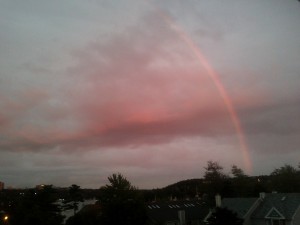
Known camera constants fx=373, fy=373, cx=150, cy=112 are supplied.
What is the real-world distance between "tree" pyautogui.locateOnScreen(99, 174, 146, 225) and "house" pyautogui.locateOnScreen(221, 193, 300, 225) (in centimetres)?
1198

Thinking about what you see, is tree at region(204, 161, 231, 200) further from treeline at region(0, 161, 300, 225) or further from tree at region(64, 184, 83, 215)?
tree at region(64, 184, 83, 215)

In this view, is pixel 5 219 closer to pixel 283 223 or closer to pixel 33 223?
pixel 33 223

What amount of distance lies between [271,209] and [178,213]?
14.8 m

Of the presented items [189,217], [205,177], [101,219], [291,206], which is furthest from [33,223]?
[205,177]

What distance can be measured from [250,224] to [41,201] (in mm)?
24465

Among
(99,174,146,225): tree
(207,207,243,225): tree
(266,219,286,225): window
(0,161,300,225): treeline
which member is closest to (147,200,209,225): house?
(0,161,300,225): treeline

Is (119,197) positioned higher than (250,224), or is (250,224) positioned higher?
(119,197)

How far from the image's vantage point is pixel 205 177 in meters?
79.2

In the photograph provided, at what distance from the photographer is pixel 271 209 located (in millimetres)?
37562

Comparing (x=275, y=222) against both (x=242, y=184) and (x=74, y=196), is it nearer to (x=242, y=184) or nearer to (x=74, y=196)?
(x=242, y=184)

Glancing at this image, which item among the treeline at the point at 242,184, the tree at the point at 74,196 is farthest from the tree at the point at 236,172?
the tree at the point at 74,196

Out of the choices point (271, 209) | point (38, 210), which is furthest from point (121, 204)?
point (271, 209)

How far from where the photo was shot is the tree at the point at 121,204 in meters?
32.0

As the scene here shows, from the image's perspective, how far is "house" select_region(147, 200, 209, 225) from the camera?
159 ft
